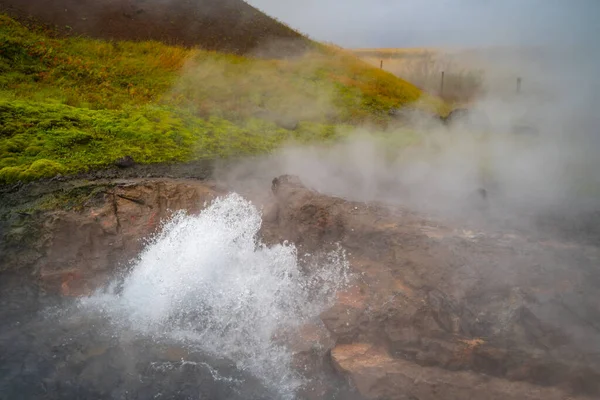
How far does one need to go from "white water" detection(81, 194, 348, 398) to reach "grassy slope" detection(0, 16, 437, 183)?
2903mm

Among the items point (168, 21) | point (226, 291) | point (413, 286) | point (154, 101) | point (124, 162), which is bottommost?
point (226, 291)

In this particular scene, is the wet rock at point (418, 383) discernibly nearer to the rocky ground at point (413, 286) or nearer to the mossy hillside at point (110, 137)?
the rocky ground at point (413, 286)

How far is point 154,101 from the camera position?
11508 millimetres

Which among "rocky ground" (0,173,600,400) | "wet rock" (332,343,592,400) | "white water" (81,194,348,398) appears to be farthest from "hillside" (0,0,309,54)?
"wet rock" (332,343,592,400)

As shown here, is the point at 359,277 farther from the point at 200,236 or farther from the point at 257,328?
the point at 200,236

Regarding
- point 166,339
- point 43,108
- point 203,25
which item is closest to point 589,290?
point 166,339

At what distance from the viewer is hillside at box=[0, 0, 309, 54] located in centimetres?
1452

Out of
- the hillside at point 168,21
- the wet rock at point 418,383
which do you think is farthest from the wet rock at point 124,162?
the hillside at point 168,21

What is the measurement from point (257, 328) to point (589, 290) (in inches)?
133

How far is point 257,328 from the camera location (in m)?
4.89

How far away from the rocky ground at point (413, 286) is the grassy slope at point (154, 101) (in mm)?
2111

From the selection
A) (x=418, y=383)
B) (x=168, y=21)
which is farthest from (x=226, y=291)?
(x=168, y=21)

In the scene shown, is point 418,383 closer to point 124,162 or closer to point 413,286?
point 413,286

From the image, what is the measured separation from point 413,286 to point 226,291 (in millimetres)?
2323
